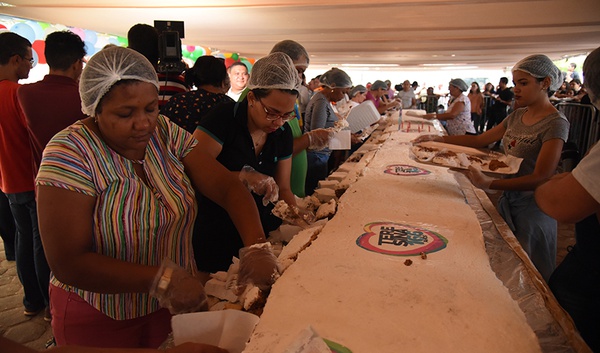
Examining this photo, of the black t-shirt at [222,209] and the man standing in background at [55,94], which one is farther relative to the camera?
the man standing in background at [55,94]

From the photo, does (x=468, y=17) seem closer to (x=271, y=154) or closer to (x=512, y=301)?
(x=271, y=154)

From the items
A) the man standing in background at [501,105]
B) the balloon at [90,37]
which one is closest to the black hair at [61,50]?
the balloon at [90,37]

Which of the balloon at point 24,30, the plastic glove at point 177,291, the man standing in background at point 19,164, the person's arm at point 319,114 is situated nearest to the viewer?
the plastic glove at point 177,291

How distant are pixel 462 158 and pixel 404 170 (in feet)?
1.20

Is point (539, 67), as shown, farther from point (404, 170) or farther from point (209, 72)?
point (209, 72)

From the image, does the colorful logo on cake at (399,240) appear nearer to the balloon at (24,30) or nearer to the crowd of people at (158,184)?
the crowd of people at (158,184)

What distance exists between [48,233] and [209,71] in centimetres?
158

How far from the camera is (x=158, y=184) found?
1.19m

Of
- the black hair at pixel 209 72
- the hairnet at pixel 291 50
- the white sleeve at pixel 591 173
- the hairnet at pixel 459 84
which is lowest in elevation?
the white sleeve at pixel 591 173

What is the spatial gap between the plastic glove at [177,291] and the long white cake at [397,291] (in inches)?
6.7

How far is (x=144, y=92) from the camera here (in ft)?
3.65

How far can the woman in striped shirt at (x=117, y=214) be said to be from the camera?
3.23 ft

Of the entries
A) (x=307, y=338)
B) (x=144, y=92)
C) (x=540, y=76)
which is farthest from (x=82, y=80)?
(x=540, y=76)

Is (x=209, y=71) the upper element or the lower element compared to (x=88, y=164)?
upper
